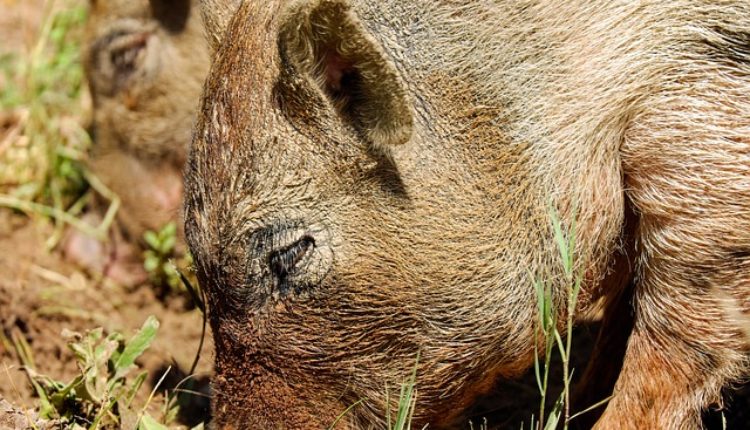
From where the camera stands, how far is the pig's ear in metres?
3.41

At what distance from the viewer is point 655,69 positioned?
3934 mm

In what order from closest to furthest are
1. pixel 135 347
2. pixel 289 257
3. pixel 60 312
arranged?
pixel 289 257 < pixel 135 347 < pixel 60 312

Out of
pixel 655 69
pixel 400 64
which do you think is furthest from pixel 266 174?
pixel 655 69

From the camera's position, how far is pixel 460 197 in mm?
3855

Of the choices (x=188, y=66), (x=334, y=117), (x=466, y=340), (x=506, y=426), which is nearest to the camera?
(x=334, y=117)

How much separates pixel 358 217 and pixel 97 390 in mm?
1218

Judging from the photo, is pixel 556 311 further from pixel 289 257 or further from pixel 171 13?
pixel 171 13

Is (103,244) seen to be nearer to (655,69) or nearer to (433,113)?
(433,113)

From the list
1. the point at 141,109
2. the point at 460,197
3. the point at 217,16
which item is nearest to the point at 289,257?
the point at 460,197

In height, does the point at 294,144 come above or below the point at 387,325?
above

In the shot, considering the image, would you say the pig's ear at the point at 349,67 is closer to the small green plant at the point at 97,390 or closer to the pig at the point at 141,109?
the small green plant at the point at 97,390

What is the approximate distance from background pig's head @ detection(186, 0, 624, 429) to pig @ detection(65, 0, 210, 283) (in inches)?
94.6

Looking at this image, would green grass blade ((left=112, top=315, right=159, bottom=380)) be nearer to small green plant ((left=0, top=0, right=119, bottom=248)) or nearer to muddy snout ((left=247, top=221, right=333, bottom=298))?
muddy snout ((left=247, top=221, right=333, bottom=298))

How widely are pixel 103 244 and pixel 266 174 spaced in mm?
2957
